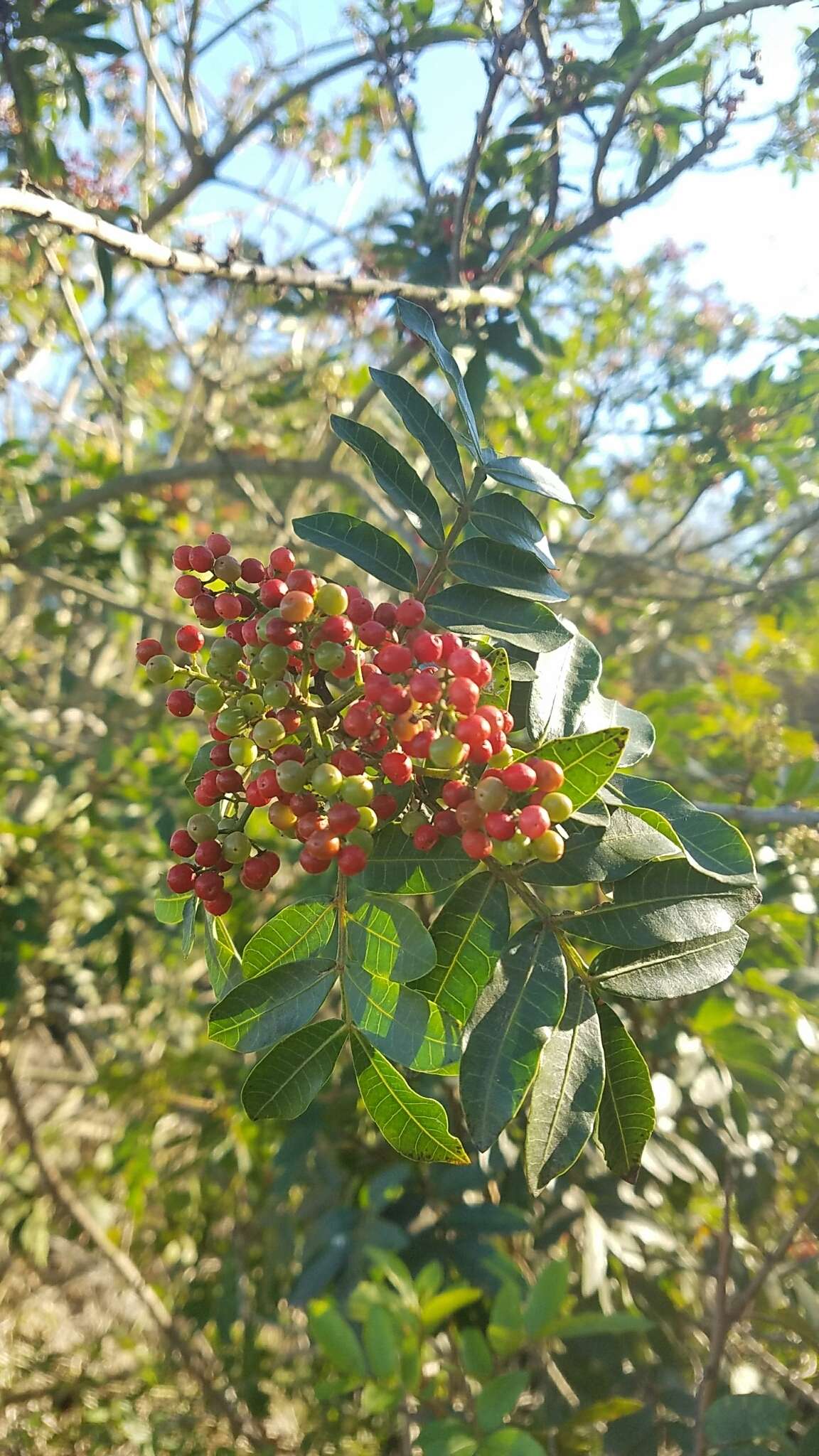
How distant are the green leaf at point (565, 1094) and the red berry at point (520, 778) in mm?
262

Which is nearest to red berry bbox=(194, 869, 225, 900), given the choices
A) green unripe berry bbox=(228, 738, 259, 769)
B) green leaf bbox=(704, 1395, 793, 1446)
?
green unripe berry bbox=(228, 738, 259, 769)

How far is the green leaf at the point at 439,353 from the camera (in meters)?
0.92

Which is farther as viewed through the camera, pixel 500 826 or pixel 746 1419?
pixel 746 1419

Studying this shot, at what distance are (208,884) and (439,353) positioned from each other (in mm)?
677

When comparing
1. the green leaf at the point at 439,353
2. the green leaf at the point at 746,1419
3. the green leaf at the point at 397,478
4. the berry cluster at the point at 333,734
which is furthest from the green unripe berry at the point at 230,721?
the green leaf at the point at 746,1419

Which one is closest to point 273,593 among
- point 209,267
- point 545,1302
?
point 209,267

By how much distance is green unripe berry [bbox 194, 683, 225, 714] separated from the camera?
92cm

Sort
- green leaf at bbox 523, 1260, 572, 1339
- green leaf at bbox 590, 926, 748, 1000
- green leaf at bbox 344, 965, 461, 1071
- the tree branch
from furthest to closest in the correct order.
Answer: green leaf at bbox 523, 1260, 572, 1339, the tree branch, green leaf at bbox 590, 926, 748, 1000, green leaf at bbox 344, 965, 461, 1071

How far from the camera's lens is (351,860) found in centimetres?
83

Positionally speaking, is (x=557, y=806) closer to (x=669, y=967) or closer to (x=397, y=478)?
(x=669, y=967)

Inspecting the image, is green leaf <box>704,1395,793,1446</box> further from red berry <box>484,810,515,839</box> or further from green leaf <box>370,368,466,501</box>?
green leaf <box>370,368,466,501</box>

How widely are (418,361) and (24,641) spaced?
3118 mm

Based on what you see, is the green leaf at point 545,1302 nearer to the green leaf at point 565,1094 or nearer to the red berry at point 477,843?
the green leaf at point 565,1094

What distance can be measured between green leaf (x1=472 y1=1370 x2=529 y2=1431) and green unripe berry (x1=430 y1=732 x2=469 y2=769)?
1037mm
